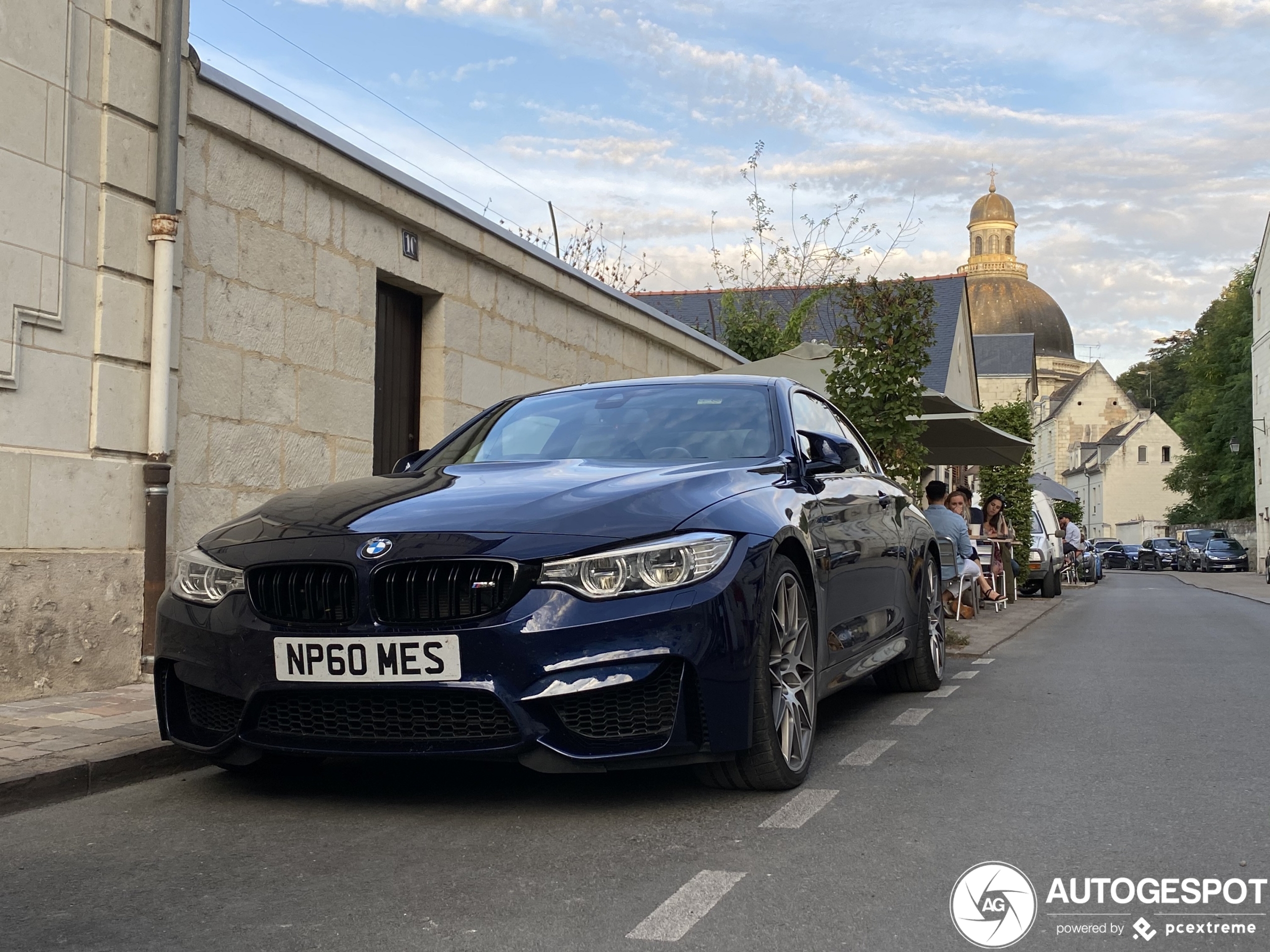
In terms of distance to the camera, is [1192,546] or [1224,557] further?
[1192,546]

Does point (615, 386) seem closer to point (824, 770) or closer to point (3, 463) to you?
point (824, 770)

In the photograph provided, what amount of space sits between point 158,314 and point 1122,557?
65.4 metres

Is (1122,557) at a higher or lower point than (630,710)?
lower

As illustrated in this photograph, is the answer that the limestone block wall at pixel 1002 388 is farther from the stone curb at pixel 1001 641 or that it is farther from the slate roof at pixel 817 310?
the stone curb at pixel 1001 641

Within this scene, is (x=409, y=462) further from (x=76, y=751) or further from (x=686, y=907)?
(x=686, y=907)

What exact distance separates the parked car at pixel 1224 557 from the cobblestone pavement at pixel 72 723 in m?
54.0

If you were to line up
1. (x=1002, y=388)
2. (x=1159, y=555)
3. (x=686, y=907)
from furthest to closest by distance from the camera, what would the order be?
1. (x=1002, y=388)
2. (x=1159, y=555)
3. (x=686, y=907)

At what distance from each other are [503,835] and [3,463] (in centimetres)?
360

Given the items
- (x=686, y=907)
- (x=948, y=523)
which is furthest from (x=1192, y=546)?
(x=686, y=907)

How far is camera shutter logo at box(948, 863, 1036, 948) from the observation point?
10.7ft

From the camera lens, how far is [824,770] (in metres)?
5.29

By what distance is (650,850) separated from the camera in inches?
159

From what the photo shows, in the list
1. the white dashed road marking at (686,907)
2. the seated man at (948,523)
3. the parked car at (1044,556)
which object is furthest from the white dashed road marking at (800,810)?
the parked car at (1044,556)

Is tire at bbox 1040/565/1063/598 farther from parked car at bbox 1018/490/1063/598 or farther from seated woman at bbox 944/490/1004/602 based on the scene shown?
seated woman at bbox 944/490/1004/602
